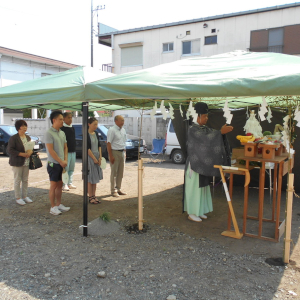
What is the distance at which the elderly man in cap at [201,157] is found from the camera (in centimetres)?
414

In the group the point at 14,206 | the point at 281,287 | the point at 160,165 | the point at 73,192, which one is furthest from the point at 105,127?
the point at 281,287

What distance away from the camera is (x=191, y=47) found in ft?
54.5

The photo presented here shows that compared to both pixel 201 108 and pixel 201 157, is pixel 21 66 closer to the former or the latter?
pixel 201 108

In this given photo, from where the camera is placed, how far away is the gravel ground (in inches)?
105

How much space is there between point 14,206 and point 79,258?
264 centimetres

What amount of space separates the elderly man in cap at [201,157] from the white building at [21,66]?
18.7m

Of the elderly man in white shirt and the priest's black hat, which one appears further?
the elderly man in white shirt

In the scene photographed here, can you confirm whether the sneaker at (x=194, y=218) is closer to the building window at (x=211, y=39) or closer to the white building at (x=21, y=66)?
the building window at (x=211, y=39)

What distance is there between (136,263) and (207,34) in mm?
15205

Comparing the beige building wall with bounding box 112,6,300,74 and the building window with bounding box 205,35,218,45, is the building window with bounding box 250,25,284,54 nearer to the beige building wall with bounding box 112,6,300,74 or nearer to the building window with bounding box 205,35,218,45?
the beige building wall with bounding box 112,6,300,74

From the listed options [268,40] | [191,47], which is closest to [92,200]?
[268,40]

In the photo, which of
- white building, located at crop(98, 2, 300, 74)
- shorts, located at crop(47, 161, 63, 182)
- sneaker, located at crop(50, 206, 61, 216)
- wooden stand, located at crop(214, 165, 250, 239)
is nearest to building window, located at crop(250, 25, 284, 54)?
white building, located at crop(98, 2, 300, 74)

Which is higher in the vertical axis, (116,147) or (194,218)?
(116,147)

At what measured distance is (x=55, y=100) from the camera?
3.85 metres
